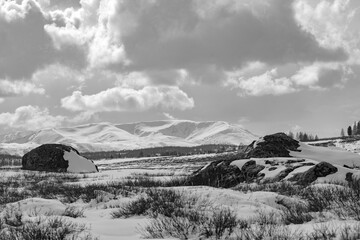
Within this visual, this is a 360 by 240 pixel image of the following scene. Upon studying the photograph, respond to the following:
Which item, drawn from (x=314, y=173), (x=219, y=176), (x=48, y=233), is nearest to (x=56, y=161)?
(x=219, y=176)

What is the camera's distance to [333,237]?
410 centimetres

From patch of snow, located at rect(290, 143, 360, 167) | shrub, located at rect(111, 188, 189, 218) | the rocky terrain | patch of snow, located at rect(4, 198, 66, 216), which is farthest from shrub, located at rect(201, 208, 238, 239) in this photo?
patch of snow, located at rect(290, 143, 360, 167)

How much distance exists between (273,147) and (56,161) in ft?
69.6

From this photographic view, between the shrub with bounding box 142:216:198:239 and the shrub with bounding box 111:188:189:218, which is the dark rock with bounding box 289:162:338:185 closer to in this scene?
the shrub with bounding box 111:188:189:218

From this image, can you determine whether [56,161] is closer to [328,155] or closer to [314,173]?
[328,155]

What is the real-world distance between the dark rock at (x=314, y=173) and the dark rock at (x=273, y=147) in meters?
7.54

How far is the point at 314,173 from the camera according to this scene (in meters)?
14.5

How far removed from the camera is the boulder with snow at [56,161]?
34.3m

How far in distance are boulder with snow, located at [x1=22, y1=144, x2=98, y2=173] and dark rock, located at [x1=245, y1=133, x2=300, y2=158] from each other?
1796 cm

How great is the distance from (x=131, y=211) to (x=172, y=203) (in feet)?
2.73

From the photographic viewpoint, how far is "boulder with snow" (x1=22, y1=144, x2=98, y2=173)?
34.3m

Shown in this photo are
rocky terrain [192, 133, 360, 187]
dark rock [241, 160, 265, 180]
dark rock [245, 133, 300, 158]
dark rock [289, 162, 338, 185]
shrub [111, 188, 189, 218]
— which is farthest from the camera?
dark rock [245, 133, 300, 158]

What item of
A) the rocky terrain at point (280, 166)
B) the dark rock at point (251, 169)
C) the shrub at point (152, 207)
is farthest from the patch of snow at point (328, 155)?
the shrub at point (152, 207)

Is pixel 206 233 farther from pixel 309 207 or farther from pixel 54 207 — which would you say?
pixel 54 207
